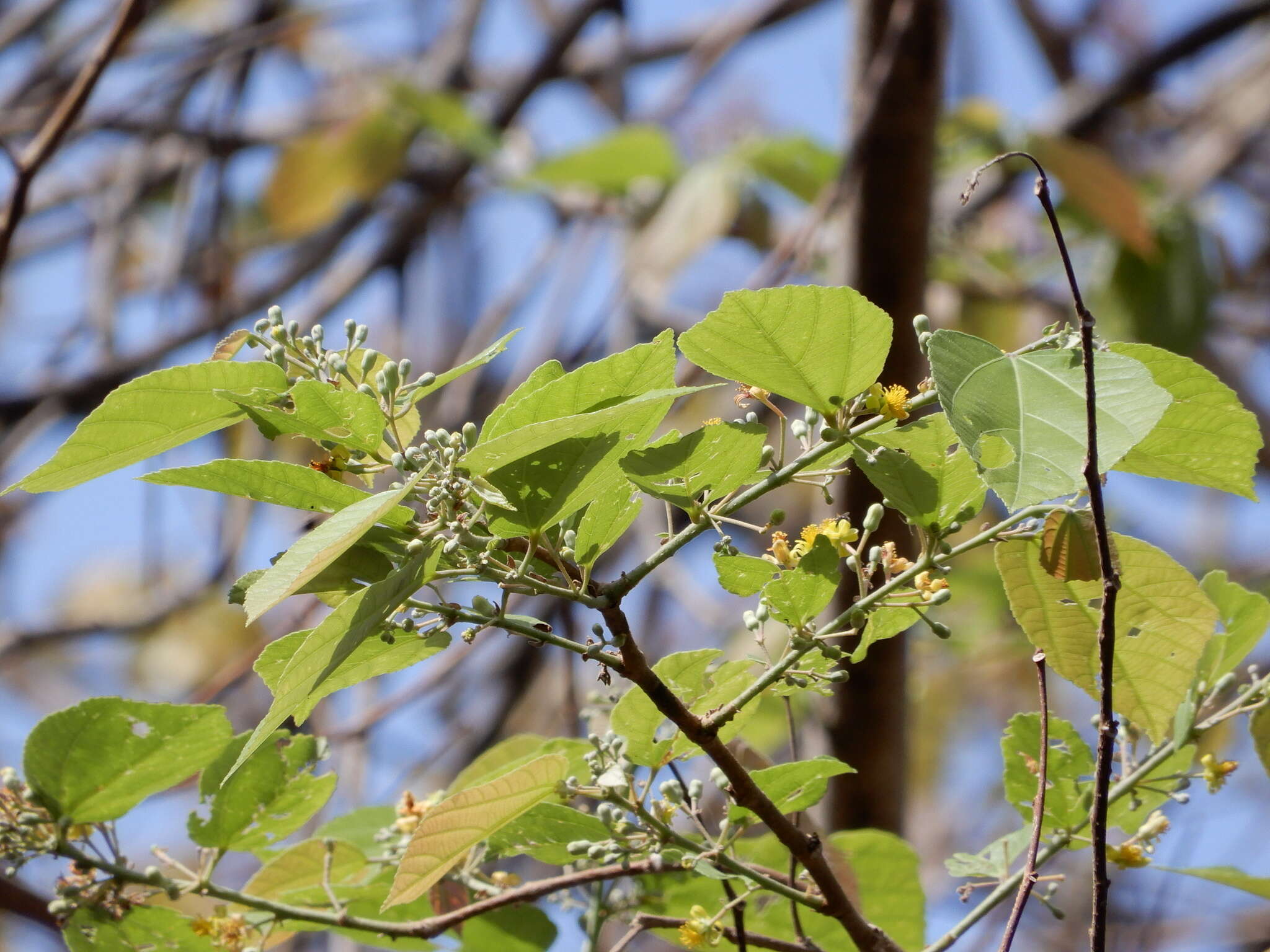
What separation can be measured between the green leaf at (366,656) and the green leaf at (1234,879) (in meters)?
0.44

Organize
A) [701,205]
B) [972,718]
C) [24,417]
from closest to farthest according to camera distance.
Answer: [701,205], [24,417], [972,718]

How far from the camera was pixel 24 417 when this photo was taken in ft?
7.90

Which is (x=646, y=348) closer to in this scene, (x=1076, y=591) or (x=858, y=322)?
(x=858, y=322)

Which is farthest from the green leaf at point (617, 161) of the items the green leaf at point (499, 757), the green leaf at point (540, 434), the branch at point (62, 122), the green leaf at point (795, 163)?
the green leaf at point (540, 434)

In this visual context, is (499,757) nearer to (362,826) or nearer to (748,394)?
(362,826)

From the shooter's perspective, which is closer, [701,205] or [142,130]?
[701,205]

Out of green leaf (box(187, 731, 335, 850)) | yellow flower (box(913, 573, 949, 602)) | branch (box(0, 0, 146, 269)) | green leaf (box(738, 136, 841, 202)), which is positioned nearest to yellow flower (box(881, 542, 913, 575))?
yellow flower (box(913, 573, 949, 602))

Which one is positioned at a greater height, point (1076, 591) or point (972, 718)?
point (1076, 591)

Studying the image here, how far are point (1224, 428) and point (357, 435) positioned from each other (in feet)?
1.20

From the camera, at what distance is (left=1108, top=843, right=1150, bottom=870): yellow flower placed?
62cm

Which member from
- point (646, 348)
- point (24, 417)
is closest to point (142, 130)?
point (24, 417)

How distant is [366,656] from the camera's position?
0.50 m

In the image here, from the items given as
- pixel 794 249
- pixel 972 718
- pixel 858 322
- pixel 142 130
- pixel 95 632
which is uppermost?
pixel 142 130

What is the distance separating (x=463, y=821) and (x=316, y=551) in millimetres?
180
